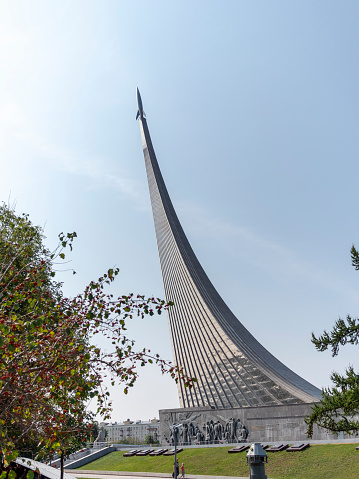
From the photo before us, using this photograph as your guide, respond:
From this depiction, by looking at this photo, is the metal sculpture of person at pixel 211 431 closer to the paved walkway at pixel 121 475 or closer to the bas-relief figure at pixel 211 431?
the bas-relief figure at pixel 211 431

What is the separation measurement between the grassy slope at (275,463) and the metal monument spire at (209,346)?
6.65 metres

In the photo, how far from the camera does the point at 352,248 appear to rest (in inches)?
385

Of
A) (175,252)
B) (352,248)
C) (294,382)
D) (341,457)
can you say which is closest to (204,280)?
(175,252)

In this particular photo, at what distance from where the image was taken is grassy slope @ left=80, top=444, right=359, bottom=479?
13.7 m

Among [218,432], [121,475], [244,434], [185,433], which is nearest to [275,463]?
[244,434]

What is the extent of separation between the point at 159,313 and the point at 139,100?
56.3m

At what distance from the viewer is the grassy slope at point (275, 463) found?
13742 mm

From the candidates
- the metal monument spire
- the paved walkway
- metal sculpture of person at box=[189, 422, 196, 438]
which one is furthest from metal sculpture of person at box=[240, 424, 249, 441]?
the paved walkway

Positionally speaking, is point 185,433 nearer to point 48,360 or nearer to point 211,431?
point 211,431

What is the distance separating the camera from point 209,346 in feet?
104

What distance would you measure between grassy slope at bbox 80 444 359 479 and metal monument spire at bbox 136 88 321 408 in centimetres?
665

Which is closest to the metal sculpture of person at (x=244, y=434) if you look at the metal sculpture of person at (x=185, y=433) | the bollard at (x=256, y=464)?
the metal sculpture of person at (x=185, y=433)

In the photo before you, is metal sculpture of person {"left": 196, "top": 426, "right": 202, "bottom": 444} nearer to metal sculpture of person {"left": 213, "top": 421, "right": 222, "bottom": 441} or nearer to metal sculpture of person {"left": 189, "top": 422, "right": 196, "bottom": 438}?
metal sculpture of person {"left": 189, "top": 422, "right": 196, "bottom": 438}

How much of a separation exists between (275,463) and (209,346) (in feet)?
52.0
